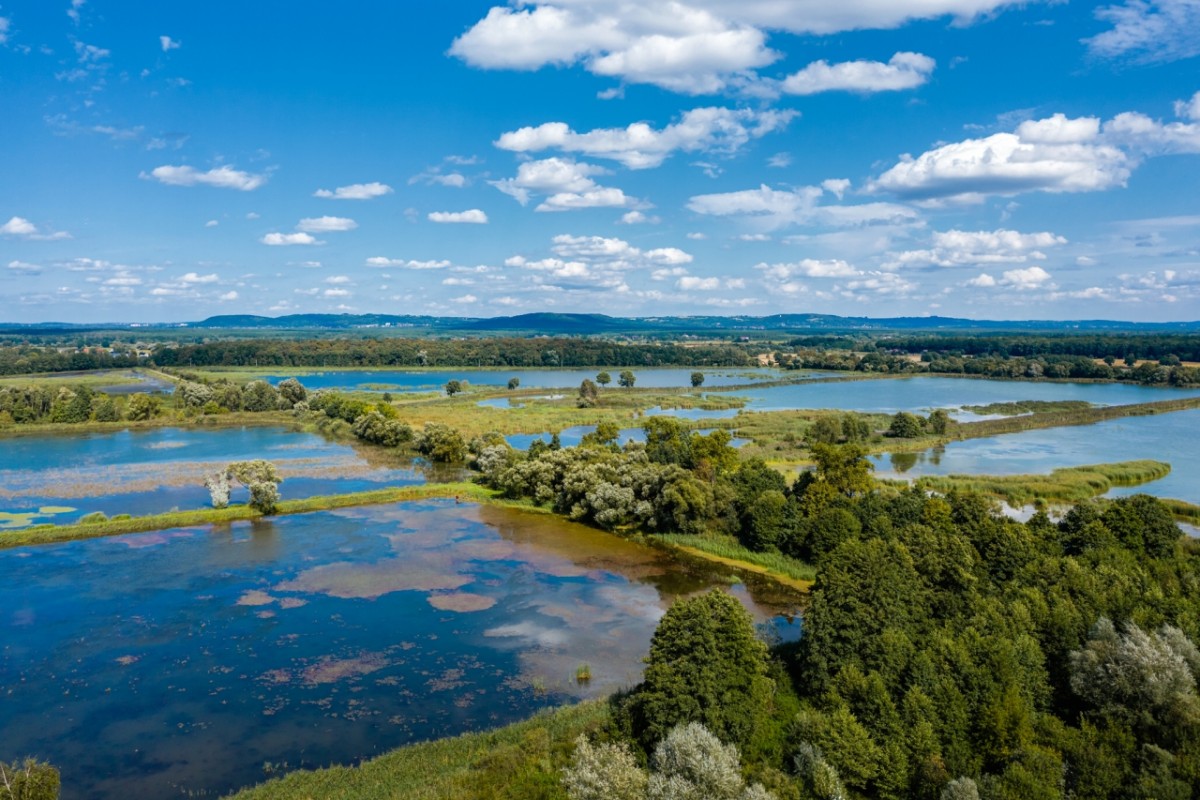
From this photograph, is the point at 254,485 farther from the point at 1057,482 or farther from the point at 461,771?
the point at 1057,482

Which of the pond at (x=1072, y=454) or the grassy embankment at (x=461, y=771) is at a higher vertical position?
the pond at (x=1072, y=454)

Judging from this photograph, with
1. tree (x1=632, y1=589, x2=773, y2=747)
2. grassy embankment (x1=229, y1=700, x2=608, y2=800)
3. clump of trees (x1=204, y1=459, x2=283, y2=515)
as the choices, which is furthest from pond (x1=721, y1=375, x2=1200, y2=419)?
grassy embankment (x1=229, y1=700, x2=608, y2=800)

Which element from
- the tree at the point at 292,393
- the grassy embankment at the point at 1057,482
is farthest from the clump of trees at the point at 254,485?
the tree at the point at 292,393

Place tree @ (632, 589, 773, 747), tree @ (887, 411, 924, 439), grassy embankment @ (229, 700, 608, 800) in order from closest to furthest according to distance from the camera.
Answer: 1. grassy embankment @ (229, 700, 608, 800)
2. tree @ (632, 589, 773, 747)
3. tree @ (887, 411, 924, 439)

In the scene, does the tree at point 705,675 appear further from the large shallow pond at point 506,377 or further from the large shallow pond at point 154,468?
the large shallow pond at point 506,377

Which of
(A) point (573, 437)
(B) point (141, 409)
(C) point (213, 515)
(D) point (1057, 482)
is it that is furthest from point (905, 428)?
(B) point (141, 409)

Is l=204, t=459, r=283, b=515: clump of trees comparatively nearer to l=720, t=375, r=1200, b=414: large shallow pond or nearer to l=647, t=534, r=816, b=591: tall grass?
l=647, t=534, r=816, b=591: tall grass
